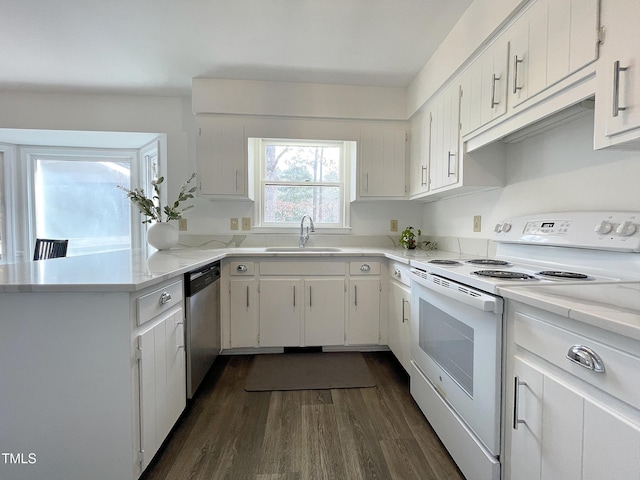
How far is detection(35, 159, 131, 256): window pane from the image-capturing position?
3055mm

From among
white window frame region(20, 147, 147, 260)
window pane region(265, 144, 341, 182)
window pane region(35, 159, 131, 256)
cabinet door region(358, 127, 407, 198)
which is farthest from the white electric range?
window pane region(35, 159, 131, 256)

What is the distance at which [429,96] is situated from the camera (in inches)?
86.2

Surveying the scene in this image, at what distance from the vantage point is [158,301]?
1261mm

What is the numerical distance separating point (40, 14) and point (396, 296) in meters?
2.98

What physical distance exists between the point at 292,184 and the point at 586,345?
2.57 meters

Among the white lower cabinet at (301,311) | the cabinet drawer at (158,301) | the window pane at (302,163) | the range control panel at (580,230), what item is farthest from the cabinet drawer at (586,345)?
the window pane at (302,163)

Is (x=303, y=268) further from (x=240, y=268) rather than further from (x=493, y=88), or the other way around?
(x=493, y=88)

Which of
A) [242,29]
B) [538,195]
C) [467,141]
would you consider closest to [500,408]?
[538,195]

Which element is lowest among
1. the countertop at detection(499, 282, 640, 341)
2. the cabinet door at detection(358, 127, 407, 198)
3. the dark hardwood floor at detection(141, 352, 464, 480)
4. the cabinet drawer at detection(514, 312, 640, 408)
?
the dark hardwood floor at detection(141, 352, 464, 480)

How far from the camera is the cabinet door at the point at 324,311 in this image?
234cm

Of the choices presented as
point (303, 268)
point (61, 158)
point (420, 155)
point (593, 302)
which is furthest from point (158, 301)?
point (61, 158)

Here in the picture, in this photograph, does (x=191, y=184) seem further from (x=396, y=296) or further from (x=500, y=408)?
(x=500, y=408)

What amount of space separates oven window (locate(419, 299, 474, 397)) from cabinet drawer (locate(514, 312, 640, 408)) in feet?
0.96

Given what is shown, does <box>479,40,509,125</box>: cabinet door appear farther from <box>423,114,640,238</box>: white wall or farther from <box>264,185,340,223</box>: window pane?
<box>264,185,340,223</box>: window pane
